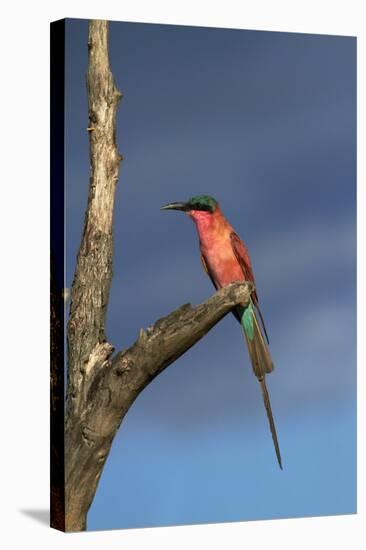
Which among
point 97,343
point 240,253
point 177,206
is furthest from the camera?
point 240,253

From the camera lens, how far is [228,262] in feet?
30.1

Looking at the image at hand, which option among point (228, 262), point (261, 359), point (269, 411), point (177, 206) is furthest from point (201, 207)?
point (269, 411)

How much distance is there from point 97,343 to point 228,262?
3.19 feet

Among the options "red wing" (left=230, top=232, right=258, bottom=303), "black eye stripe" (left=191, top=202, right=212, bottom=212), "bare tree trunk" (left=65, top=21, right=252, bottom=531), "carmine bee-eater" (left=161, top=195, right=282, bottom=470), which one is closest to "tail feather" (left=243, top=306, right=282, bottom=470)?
"carmine bee-eater" (left=161, top=195, right=282, bottom=470)

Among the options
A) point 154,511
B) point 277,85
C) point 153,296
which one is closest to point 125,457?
point 154,511

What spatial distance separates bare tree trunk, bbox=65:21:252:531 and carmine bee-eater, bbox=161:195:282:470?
0.46 meters

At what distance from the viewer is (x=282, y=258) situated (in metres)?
9.35

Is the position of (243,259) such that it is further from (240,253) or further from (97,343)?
(97,343)

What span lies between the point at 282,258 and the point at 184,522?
1.68 m

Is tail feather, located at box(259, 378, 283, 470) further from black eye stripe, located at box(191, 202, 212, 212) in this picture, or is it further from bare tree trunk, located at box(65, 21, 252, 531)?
black eye stripe, located at box(191, 202, 212, 212)

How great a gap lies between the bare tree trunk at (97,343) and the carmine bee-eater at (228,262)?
1.51 ft

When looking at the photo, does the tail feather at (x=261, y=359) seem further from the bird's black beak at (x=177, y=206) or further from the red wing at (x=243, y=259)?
the bird's black beak at (x=177, y=206)

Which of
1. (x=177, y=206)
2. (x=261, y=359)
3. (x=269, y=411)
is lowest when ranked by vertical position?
(x=269, y=411)

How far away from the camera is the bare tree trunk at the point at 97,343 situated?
870 cm
